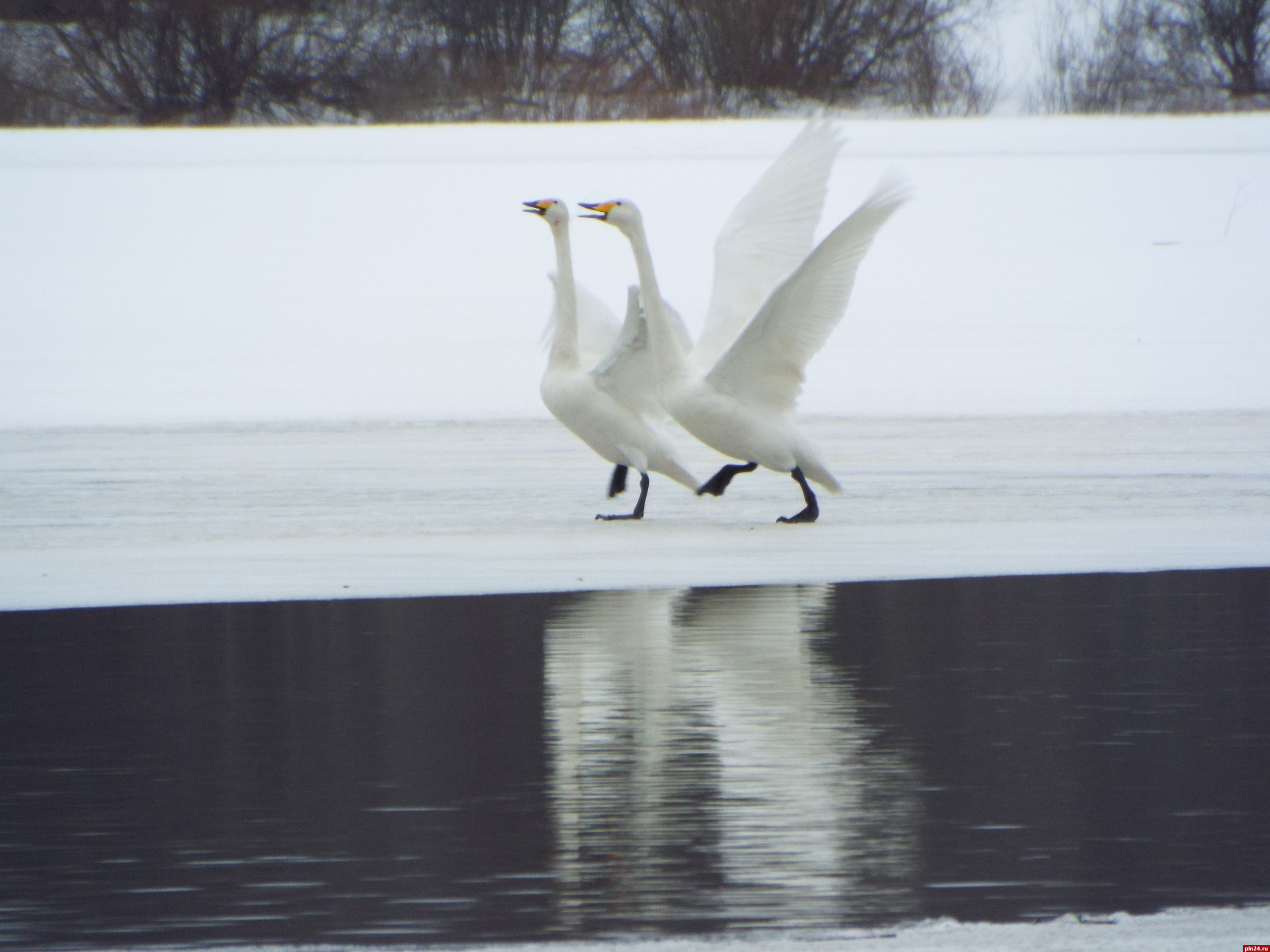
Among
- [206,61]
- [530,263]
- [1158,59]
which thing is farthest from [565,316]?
[1158,59]

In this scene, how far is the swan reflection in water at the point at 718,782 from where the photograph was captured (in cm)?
301

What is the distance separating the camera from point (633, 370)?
733cm

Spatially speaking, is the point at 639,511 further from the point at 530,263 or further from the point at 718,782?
the point at 530,263

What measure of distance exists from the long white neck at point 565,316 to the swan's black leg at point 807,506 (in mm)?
973

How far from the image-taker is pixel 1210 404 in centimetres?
1023

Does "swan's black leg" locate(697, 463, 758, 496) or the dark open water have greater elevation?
the dark open water

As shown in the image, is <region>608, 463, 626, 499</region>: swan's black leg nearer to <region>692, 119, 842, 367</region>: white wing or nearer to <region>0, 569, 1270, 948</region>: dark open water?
<region>692, 119, 842, 367</region>: white wing

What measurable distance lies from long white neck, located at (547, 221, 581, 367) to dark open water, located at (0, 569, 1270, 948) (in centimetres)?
214

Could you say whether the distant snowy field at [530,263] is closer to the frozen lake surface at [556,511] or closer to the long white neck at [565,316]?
the frozen lake surface at [556,511]

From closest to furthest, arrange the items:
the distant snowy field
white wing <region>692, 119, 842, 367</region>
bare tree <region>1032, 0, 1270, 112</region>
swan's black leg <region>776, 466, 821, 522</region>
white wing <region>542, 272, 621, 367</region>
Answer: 1. swan's black leg <region>776, 466, 821, 522</region>
2. white wing <region>692, 119, 842, 367</region>
3. white wing <region>542, 272, 621, 367</region>
4. the distant snowy field
5. bare tree <region>1032, 0, 1270, 112</region>

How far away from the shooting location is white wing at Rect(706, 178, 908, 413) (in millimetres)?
6648

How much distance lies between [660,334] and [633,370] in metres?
0.38

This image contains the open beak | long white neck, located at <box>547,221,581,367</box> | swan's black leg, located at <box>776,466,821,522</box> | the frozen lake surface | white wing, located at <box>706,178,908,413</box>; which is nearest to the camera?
the frozen lake surface

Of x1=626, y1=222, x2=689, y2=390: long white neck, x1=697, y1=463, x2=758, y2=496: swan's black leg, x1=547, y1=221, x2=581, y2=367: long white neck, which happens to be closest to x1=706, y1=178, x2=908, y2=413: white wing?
x1=626, y1=222, x2=689, y2=390: long white neck
